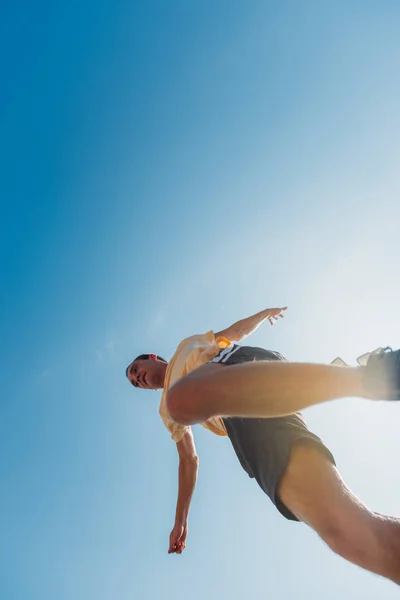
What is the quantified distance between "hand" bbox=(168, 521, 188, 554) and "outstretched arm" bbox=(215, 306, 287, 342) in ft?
6.32

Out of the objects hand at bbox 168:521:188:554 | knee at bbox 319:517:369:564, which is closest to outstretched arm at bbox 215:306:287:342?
hand at bbox 168:521:188:554

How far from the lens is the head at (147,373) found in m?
4.32

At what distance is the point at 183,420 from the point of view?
2.20 metres

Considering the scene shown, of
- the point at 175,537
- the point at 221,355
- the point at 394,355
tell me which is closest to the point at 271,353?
the point at 221,355

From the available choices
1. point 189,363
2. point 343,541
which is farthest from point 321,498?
point 189,363

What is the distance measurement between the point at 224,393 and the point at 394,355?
2.49ft

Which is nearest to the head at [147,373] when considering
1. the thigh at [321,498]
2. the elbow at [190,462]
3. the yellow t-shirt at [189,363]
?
the yellow t-shirt at [189,363]

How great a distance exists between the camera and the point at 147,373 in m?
4.33

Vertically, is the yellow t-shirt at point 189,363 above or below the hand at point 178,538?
above

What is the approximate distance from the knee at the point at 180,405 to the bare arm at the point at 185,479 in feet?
7.53

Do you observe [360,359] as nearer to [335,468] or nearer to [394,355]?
[394,355]

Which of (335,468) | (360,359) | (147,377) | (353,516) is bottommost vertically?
(353,516)

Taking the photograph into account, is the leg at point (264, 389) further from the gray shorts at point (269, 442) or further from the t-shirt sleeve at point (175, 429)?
the t-shirt sleeve at point (175, 429)

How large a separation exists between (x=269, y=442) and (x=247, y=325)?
216 centimetres
